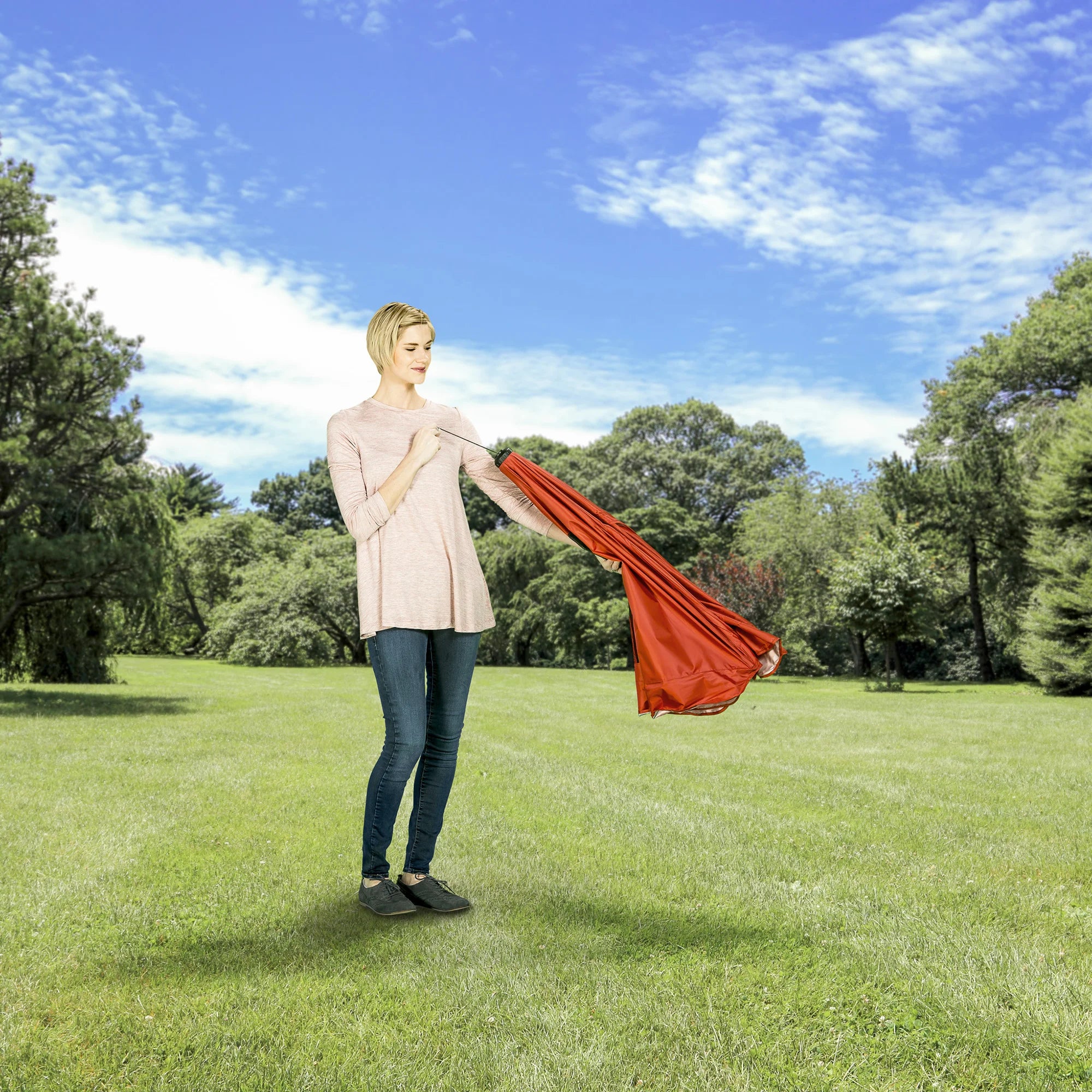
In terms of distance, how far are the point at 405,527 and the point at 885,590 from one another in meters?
21.8

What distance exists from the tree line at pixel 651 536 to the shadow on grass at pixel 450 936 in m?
11.6

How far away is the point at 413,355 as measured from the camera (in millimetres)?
4055

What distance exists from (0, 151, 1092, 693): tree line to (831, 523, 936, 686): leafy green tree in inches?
2.7

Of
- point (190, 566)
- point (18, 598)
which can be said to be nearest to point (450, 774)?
point (18, 598)

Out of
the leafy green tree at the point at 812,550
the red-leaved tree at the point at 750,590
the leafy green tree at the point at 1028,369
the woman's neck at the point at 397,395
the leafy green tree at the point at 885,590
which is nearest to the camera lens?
the woman's neck at the point at 397,395

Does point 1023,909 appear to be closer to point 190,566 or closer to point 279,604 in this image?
point 279,604

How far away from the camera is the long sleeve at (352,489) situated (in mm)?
3811

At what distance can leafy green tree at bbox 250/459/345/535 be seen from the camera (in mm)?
58469

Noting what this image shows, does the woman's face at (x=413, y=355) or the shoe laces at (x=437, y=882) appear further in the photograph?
the shoe laces at (x=437, y=882)

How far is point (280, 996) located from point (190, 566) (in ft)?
140

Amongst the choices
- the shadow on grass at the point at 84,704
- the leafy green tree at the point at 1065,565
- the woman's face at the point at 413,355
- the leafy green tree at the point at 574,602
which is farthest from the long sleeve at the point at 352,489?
the leafy green tree at the point at 574,602

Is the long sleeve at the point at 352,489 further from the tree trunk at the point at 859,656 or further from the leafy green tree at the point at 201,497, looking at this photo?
the leafy green tree at the point at 201,497

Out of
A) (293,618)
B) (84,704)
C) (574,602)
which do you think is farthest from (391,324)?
(574,602)

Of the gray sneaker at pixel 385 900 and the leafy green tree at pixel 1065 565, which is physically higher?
the leafy green tree at pixel 1065 565
